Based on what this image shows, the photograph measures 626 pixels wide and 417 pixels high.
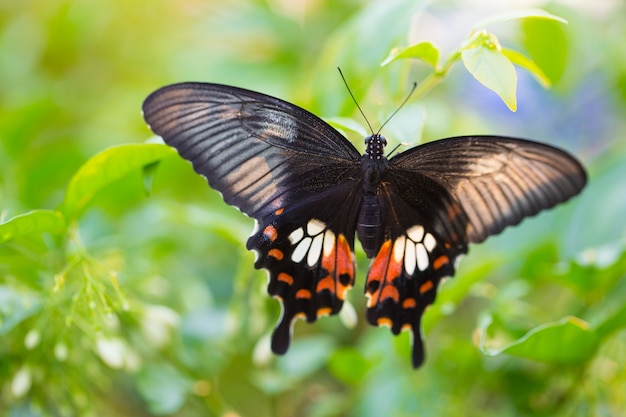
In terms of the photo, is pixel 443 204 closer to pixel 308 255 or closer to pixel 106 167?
pixel 308 255

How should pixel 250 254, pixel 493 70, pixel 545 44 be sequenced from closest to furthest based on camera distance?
pixel 493 70
pixel 250 254
pixel 545 44

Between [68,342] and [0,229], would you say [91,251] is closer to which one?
[68,342]

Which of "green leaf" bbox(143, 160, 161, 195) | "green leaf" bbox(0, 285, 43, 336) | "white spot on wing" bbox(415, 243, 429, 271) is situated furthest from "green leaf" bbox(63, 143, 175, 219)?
"white spot on wing" bbox(415, 243, 429, 271)

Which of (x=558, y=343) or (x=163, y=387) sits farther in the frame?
(x=163, y=387)

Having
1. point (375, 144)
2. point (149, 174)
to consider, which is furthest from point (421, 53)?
point (149, 174)

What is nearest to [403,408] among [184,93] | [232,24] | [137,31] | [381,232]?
[381,232]

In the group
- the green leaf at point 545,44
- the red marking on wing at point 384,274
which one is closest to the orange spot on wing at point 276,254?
the red marking on wing at point 384,274
